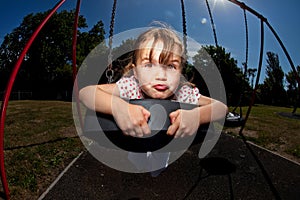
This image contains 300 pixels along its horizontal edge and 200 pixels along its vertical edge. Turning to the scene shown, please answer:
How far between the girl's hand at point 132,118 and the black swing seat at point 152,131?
0.06 feet

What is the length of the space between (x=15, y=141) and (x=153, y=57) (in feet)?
15.7

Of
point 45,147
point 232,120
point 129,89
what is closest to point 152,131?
point 129,89

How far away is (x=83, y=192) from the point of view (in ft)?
9.82

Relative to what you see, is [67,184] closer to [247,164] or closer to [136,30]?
[136,30]

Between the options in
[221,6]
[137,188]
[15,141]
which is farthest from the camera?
[15,141]

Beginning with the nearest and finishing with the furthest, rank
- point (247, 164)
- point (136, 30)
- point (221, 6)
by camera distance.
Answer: point (136, 30)
point (221, 6)
point (247, 164)

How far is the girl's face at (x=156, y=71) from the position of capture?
1060 mm

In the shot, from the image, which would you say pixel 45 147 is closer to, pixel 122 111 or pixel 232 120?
pixel 232 120

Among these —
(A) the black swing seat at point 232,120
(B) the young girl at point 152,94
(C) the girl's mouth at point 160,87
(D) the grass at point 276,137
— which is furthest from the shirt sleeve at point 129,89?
(D) the grass at point 276,137

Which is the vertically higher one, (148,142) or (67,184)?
(148,142)

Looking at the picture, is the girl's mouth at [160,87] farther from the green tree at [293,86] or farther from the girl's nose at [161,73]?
the green tree at [293,86]

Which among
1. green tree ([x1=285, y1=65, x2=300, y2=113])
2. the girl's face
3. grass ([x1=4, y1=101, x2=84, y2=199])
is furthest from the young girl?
grass ([x1=4, y1=101, x2=84, y2=199])

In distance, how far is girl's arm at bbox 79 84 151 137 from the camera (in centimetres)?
83

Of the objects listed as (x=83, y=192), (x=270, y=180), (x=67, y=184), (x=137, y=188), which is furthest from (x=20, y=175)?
(x=270, y=180)
